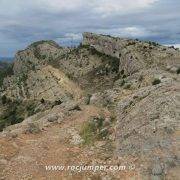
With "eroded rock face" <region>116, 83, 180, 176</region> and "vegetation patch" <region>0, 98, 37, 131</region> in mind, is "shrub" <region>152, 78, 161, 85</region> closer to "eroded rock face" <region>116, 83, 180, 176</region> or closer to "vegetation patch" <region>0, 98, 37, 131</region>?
"eroded rock face" <region>116, 83, 180, 176</region>

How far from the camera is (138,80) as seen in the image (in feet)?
190

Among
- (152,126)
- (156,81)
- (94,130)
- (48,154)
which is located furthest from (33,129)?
(156,81)

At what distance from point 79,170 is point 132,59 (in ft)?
291

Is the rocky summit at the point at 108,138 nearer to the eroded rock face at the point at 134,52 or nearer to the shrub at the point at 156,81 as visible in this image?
the shrub at the point at 156,81

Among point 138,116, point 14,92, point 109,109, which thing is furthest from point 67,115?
point 14,92

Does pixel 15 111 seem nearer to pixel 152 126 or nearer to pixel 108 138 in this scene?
pixel 108 138

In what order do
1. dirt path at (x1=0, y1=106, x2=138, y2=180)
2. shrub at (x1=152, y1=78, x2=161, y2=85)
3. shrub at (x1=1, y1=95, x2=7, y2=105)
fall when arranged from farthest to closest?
shrub at (x1=1, y1=95, x2=7, y2=105) → shrub at (x1=152, y1=78, x2=161, y2=85) → dirt path at (x1=0, y1=106, x2=138, y2=180)

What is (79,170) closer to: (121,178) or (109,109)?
(121,178)

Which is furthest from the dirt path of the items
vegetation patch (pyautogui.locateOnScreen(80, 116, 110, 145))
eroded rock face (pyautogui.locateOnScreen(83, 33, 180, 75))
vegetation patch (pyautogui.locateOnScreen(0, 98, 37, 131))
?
vegetation patch (pyautogui.locateOnScreen(0, 98, 37, 131))

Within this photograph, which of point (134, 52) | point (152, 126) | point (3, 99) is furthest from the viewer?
point (3, 99)

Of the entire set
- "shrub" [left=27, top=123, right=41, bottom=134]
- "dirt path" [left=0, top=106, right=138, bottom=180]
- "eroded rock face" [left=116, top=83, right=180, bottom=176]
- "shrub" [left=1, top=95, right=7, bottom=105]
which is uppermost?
"eroded rock face" [left=116, top=83, right=180, bottom=176]

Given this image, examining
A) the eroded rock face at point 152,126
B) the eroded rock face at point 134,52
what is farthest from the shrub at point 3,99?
the eroded rock face at point 152,126

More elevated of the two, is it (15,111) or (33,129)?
(33,129)

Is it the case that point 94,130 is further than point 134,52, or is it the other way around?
point 134,52
